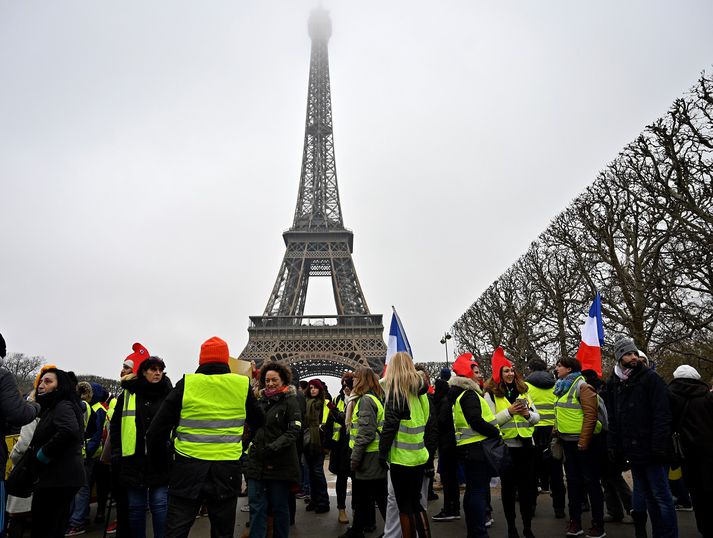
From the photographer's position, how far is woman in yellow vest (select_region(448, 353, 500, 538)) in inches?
210

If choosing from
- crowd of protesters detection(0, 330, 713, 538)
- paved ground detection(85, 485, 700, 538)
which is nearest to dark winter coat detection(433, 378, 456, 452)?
crowd of protesters detection(0, 330, 713, 538)

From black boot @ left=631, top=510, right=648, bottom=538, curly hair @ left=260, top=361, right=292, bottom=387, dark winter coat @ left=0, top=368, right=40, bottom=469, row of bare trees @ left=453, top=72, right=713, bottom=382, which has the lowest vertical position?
black boot @ left=631, top=510, right=648, bottom=538

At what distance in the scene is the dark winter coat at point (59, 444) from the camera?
15.1ft

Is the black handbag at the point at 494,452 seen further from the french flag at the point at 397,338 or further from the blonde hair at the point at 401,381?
the french flag at the point at 397,338

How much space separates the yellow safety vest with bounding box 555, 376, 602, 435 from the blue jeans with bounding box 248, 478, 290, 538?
3.40 m

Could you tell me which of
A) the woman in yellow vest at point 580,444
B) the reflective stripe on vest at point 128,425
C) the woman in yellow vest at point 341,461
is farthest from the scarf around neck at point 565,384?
the reflective stripe on vest at point 128,425

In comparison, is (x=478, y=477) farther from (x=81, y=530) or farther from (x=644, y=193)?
(x=644, y=193)

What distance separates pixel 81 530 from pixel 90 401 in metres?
1.65

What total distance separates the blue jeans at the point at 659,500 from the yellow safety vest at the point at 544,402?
6.58 feet

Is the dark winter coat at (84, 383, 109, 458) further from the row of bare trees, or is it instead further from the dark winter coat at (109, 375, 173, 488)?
the row of bare trees

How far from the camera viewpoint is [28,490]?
180 inches

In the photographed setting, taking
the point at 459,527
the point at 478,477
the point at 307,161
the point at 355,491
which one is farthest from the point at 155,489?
the point at 307,161

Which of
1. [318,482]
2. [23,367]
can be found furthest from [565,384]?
[23,367]

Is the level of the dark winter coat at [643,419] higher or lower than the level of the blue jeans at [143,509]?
higher
